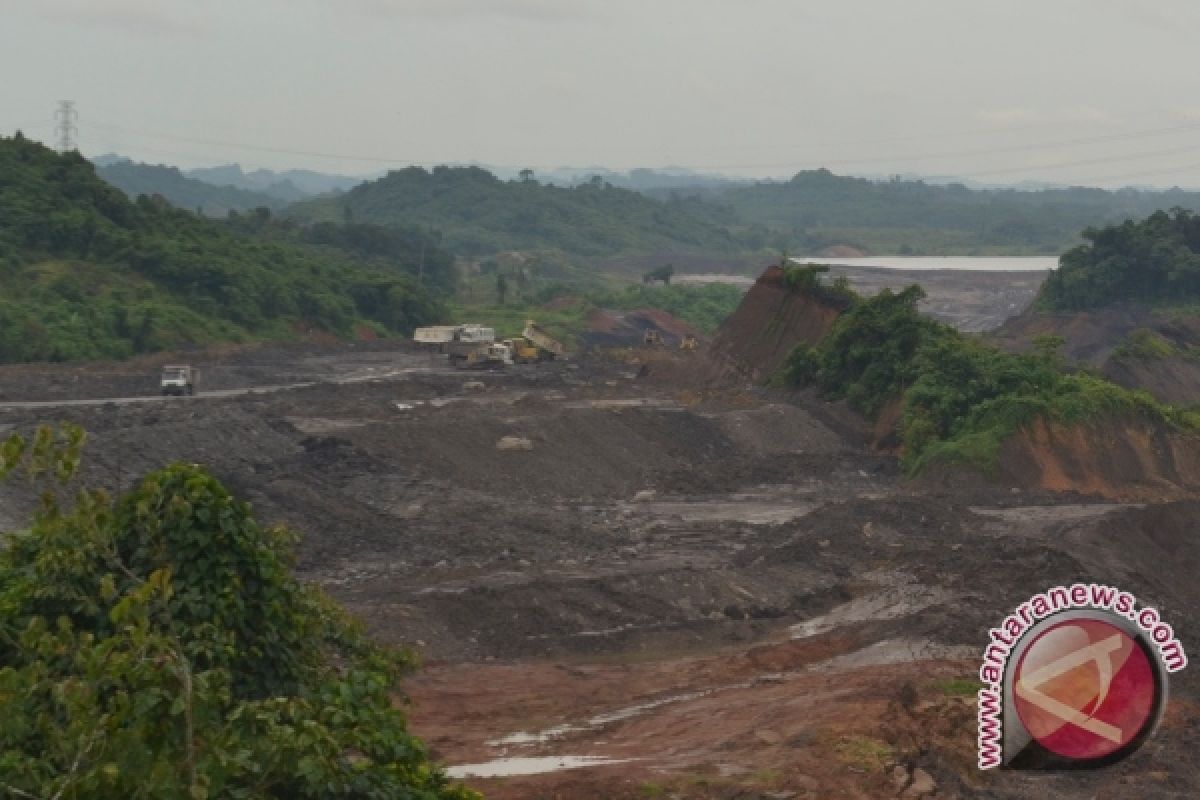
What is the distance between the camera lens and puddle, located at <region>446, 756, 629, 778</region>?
1644 centimetres

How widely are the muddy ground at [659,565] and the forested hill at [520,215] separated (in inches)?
3700

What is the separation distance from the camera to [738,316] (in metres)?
57.0

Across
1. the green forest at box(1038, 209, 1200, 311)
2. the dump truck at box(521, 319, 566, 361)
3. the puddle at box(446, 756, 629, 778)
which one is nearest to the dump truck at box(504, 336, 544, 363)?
the dump truck at box(521, 319, 566, 361)

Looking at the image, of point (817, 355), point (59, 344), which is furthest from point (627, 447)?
point (59, 344)

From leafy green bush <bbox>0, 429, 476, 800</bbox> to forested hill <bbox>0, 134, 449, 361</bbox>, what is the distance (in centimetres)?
4256

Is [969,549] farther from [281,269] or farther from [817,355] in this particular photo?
[281,269]

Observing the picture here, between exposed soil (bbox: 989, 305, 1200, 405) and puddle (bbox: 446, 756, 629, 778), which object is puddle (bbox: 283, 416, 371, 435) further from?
exposed soil (bbox: 989, 305, 1200, 405)

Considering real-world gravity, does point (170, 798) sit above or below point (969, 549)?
above

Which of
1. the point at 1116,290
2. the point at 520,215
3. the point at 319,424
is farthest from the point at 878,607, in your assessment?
the point at 520,215

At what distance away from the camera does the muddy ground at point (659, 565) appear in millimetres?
17156

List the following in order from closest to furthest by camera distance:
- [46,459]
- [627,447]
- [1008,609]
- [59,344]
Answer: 1. [46,459]
2. [1008,609]
3. [627,447]
4. [59,344]

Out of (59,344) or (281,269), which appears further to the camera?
(281,269)

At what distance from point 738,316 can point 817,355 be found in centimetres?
768

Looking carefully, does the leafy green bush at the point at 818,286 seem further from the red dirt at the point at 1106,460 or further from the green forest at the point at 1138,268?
the green forest at the point at 1138,268
